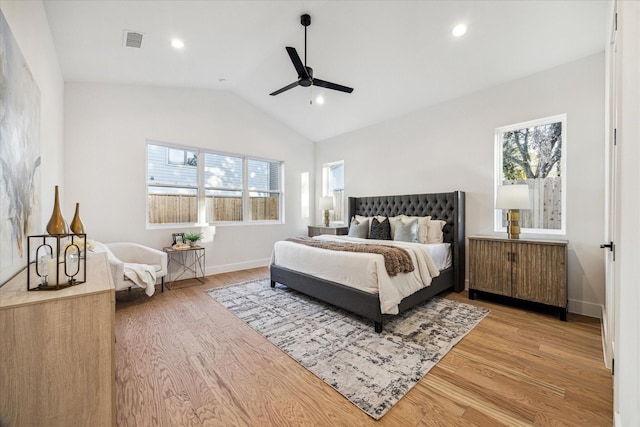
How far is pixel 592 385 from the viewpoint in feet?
6.11

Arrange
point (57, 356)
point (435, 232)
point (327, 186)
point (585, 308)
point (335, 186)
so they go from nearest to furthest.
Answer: point (57, 356), point (585, 308), point (435, 232), point (335, 186), point (327, 186)

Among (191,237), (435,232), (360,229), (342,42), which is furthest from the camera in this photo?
(360,229)

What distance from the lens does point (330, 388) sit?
6.07 feet

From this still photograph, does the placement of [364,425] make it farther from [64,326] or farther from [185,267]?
[185,267]

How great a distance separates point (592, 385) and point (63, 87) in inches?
248

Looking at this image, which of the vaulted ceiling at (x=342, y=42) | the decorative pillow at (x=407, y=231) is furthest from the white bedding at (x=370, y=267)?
the vaulted ceiling at (x=342, y=42)

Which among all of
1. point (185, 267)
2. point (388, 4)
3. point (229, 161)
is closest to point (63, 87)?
point (229, 161)

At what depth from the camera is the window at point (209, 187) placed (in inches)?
177

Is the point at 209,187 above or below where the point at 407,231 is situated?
above

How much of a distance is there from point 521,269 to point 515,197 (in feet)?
2.83

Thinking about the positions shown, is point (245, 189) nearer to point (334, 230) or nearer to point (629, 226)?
point (334, 230)

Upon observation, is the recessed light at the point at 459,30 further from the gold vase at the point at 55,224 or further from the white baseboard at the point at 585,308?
the gold vase at the point at 55,224

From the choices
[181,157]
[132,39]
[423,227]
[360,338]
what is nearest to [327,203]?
[423,227]

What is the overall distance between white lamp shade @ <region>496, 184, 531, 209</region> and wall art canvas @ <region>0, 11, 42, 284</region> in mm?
4341
